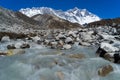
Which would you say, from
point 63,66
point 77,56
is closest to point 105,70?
point 63,66

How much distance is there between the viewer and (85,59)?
16.4 meters

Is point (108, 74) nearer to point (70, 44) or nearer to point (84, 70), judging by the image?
point (84, 70)

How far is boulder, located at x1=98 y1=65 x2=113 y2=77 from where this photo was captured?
1406cm

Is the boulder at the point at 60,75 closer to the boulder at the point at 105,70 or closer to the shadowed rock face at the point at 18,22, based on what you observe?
the boulder at the point at 105,70

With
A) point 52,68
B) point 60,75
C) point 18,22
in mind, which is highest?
point 18,22

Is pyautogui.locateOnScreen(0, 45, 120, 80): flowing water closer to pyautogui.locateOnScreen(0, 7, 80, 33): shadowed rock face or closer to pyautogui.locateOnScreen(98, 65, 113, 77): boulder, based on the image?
pyautogui.locateOnScreen(98, 65, 113, 77): boulder

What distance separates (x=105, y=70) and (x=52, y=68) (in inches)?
105

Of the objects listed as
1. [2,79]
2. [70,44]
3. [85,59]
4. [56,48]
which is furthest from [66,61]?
[70,44]

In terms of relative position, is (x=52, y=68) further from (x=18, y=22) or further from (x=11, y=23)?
(x=18, y=22)

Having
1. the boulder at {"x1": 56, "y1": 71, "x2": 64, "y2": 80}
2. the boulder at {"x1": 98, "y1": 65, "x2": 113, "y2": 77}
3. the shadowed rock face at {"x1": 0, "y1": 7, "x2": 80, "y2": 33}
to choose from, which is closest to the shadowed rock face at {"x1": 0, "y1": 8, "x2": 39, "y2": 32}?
the shadowed rock face at {"x1": 0, "y1": 7, "x2": 80, "y2": 33}

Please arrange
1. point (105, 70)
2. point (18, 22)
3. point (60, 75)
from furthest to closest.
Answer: point (18, 22) < point (105, 70) < point (60, 75)

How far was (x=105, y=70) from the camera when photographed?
14.4 meters

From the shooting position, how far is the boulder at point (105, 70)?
14.1 meters

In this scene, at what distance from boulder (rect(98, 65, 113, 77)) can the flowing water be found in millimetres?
160
